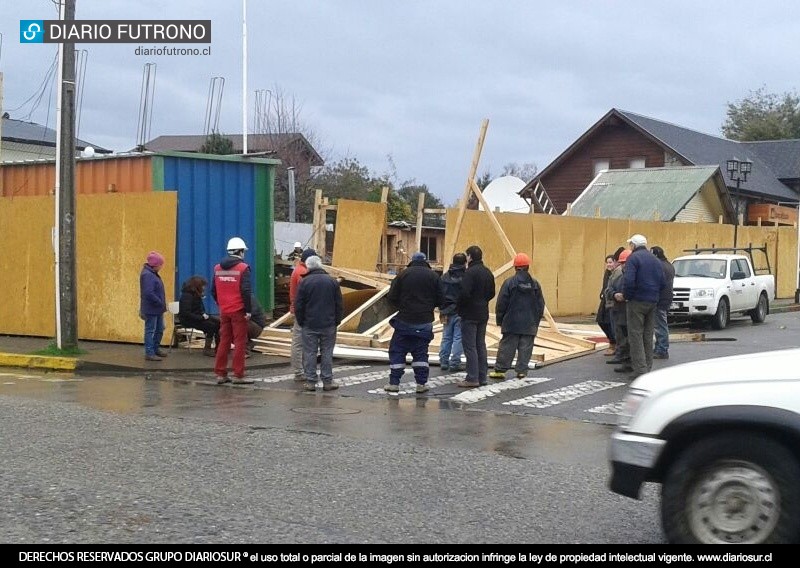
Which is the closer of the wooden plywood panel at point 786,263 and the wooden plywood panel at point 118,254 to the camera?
the wooden plywood panel at point 118,254

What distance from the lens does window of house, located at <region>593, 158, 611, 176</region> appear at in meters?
47.9

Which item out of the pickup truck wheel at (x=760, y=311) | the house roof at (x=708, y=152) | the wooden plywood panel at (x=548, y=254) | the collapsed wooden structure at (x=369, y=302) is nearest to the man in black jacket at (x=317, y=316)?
the collapsed wooden structure at (x=369, y=302)

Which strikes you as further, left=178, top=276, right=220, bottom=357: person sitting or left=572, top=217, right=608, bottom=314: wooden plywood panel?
left=572, top=217, right=608, bottom=314: wooden plywood panel

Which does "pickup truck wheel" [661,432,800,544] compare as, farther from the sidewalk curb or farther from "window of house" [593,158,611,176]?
"window of house" [593,158,611,176]

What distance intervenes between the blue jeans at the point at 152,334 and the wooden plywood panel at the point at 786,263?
24490mm

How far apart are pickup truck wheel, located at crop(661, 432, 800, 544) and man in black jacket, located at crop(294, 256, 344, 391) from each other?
8.32 meters

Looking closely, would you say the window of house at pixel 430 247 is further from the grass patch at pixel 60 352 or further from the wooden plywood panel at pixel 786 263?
the grass patch at pixel 60 352

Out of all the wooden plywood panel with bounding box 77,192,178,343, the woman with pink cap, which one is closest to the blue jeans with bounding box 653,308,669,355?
the woman with pink cap

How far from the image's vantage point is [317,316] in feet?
43.8

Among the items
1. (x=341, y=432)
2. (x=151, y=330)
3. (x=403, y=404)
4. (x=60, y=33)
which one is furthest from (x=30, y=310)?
(x=341, y=432)

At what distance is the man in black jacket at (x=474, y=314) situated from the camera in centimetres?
1340
